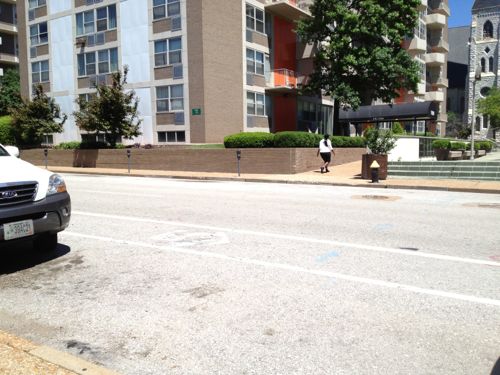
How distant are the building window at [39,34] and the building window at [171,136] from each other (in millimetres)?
15261

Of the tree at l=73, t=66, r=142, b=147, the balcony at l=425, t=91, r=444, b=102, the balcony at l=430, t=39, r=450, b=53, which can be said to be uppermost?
the balcony at l=430, t=39, r=450, b=53

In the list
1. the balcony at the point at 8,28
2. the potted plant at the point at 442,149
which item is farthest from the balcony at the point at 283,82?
the balcony at the point at 8,28

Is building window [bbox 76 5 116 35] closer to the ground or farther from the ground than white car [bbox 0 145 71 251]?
farther from the ground

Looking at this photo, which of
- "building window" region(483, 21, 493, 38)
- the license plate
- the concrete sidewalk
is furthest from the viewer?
"building window" region(483, 21, 493, 38)

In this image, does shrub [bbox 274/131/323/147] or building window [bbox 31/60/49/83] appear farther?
building window [bbox 31/60/49/83]

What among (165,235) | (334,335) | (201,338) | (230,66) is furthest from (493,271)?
(230,66)

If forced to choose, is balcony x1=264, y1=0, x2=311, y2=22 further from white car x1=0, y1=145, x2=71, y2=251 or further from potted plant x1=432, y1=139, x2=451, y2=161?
white car x1=0, y1=145, x2=71, y2=251

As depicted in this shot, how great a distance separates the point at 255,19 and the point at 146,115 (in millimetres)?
10281

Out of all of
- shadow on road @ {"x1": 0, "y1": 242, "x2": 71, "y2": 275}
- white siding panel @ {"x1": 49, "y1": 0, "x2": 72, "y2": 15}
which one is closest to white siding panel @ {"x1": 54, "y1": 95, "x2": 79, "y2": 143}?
white siding panel @ {"x1": 49, "y1": 0, "x2": 72, "y2": 15}

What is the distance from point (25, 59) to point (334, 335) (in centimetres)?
4477

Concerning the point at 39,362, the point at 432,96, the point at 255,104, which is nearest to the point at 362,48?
the point at 255,104

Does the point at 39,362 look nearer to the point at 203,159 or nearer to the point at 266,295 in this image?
the point at 266,295

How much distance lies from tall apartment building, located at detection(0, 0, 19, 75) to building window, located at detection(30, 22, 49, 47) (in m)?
17.7

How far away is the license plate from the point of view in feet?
17.9
